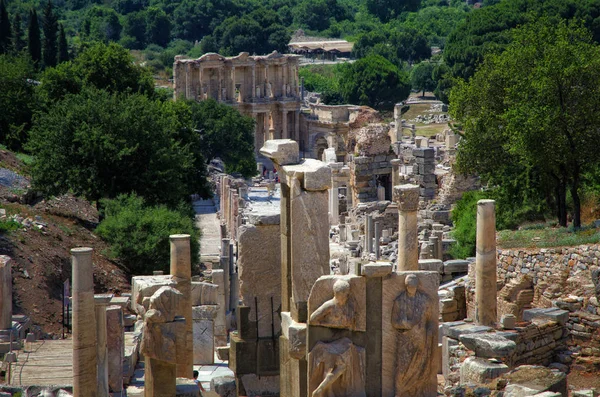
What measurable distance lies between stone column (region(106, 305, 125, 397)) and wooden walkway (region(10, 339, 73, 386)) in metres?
1.08

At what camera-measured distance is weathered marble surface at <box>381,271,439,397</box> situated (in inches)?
662

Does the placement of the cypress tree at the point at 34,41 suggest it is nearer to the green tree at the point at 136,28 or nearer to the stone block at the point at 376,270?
the stone block at the point at 376,270

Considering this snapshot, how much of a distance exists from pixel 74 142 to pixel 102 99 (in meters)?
2.50

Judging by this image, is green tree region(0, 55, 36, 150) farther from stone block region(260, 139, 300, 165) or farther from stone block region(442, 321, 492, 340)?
stone block region(260, 139, 300, 165)

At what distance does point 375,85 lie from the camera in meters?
102

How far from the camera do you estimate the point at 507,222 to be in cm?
3388

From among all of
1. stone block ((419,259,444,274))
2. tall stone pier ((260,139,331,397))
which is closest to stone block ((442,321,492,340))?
stone block ((419,259,444,274))

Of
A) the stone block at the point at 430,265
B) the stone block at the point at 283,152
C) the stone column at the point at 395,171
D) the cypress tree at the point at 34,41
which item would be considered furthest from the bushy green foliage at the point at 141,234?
the cypress tree at the point at 34,41

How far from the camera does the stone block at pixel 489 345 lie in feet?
63.9

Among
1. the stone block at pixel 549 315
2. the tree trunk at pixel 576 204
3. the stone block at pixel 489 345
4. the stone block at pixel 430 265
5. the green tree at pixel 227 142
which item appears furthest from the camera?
the green tree at pixel 227 142

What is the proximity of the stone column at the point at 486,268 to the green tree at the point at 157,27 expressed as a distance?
395 ft

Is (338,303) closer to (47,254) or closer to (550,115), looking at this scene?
(550,115)

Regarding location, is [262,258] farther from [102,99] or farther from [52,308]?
[102,99]

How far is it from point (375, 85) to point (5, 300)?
79.7 meters
